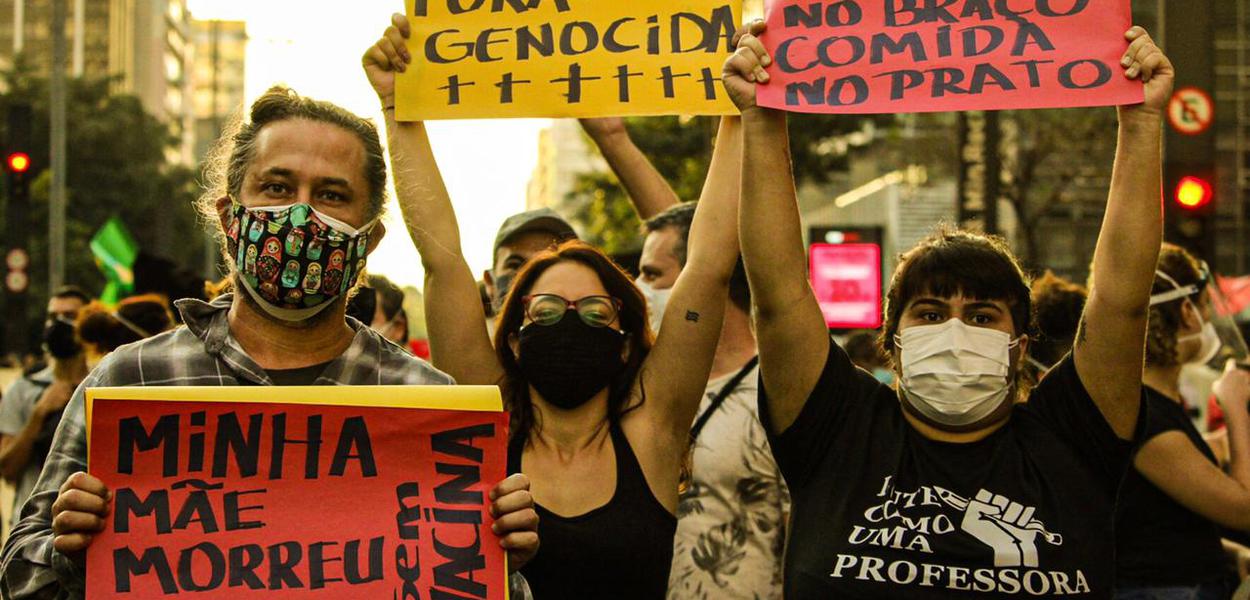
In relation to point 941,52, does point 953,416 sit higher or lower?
lower

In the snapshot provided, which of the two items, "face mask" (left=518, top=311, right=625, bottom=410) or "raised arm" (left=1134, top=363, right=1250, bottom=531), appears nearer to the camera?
"face mask" (left=518, top=311, right=625, bottom=410)

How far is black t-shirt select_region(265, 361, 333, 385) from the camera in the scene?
2916 mm

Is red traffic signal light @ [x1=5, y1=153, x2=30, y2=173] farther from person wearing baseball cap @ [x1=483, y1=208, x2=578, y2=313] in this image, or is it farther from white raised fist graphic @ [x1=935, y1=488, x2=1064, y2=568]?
white raised fist graphic @ [x1=935, y1=488, x2=1064, y2=568]

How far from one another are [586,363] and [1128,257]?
4.24 feet

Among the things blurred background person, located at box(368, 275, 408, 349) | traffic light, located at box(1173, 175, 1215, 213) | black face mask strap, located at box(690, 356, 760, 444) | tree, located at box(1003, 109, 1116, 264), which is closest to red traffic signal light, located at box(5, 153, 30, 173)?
blurred background person, located at box(368, 275, 408, 349)

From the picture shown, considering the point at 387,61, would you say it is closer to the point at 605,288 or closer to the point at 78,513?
the point at 605,288

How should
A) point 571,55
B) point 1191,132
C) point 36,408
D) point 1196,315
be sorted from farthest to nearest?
point 1191,132, point 36,408, point 1196,315, point 571,55

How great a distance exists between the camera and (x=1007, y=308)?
351 centimetres

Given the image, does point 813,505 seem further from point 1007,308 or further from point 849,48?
point 849,48

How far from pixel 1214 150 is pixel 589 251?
23.2 ft

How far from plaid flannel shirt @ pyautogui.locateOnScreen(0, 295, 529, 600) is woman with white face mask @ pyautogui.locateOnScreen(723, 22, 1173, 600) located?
0.77 meters

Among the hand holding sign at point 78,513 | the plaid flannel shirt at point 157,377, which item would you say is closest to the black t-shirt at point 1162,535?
the plaid flannel shirt at point 157,377

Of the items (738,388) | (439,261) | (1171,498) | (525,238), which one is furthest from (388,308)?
(1171,498)

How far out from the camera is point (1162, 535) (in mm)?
4297
